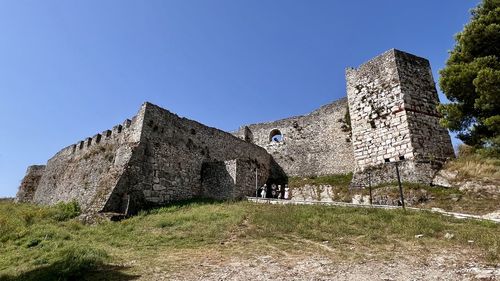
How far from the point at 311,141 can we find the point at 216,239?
18783 mm

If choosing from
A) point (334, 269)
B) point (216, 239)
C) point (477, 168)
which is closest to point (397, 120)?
point (477, 168)

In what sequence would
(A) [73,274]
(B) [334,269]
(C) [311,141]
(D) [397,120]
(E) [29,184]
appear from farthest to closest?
(E) [29,184], (C) [311,141], (D) [397,120], (A) [73,274], (B) [334,269]

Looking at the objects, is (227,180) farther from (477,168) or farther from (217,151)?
(477,168)

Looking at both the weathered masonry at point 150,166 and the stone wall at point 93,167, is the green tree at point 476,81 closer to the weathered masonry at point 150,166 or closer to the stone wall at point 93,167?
the weathered masonry at point 150,166

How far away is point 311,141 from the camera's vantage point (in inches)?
1099

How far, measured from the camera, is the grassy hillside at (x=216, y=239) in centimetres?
783

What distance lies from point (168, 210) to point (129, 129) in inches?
236

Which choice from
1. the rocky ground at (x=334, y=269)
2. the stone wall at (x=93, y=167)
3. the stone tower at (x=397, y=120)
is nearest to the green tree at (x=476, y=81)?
the stone tower at (x=397, y=120)

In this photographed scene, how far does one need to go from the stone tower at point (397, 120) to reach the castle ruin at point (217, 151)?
0.18ft

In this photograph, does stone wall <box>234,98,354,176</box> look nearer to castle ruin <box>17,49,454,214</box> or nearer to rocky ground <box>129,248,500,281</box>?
castle ruin <box>17,49,454,214</box>

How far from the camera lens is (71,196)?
2062cm

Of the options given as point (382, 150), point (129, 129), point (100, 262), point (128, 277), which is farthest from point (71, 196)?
Result: point (382, 150)

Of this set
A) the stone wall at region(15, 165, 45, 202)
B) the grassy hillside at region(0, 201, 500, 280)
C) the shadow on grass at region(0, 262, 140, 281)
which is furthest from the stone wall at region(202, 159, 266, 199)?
the stone wall at region(15, 165, 45, 202)

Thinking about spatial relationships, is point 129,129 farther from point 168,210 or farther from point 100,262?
point 100,262
